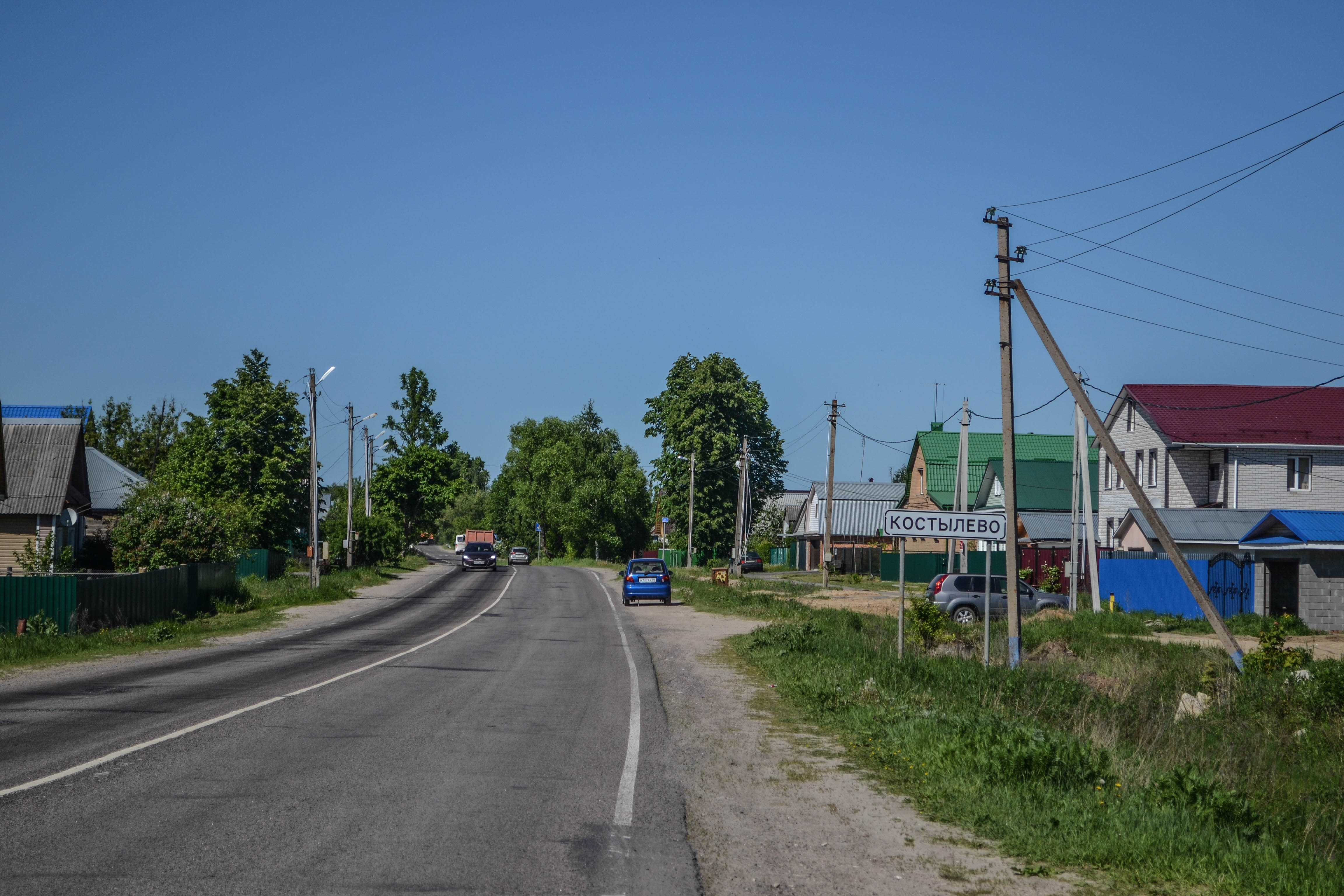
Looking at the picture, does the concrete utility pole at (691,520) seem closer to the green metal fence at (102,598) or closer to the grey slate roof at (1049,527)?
the grey slate roof at (1049,527)

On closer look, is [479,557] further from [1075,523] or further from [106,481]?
[1075,523]

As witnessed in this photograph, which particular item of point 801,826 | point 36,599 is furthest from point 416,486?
point 801,826

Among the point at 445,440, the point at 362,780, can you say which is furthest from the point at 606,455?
the point at 362,780

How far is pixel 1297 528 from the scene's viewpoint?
2950 centimetres

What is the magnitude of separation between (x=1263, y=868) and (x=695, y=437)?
66.7m

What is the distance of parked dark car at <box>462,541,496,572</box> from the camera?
223 feet

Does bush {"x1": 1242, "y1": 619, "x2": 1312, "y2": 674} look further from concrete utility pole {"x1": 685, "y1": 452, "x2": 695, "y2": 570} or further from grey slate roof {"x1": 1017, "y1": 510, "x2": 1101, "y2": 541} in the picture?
concrete utility pole {"x1": 685, "y1": 452, "x2": 695, "y2": 570}

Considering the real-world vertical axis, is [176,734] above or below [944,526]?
below

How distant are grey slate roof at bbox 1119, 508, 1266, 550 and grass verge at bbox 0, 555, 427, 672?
1128 inches

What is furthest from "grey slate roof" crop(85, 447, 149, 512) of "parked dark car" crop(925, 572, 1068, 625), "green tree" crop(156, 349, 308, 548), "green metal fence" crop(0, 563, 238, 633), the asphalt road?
the asphalt road

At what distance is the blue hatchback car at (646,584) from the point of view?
129 ft

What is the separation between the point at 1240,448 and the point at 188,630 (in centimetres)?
3573

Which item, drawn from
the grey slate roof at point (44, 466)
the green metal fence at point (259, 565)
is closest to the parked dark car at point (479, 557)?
the green metal fence at point (259, 565)

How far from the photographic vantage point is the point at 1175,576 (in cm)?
3272
